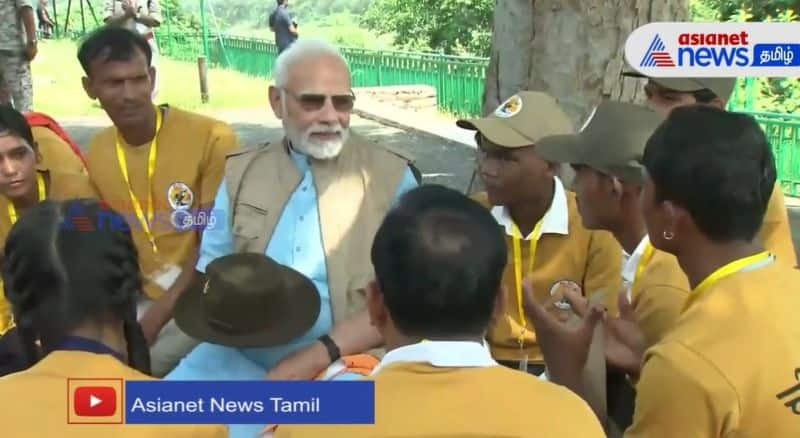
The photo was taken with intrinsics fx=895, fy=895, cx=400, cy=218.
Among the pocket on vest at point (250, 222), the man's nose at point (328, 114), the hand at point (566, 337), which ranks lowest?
the hand at point (566, 337)

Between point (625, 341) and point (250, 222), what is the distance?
1.28 metres

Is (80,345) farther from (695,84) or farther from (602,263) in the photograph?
(695,84)

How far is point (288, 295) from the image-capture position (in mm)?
2635

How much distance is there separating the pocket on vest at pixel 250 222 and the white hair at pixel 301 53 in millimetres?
432

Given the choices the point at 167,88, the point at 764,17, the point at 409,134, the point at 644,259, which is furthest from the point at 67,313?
the point at 167,88

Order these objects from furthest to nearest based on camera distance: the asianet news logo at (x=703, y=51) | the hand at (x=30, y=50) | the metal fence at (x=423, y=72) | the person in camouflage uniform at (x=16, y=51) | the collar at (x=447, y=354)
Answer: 1. the metal fence at (x=423, y=72)
2. the hand at (x=30, y=50)
3. the person in camouflage uniform at (x=16, y=51)
4. the asianet news logo at (x=703, y=51)
5. the collar at (x=447, y=354)

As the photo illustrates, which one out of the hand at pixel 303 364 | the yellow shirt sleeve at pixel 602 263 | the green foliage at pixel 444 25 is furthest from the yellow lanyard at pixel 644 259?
the green foliage at pixel 444 25

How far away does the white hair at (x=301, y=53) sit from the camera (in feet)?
9.73

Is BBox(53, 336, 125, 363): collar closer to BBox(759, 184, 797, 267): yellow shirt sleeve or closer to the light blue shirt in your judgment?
the light blue shirt

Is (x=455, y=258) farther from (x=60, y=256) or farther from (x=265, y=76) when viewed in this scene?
(x=265, y=76)

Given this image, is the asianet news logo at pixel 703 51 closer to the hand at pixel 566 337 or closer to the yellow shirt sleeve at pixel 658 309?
the hand at pixel 566 337

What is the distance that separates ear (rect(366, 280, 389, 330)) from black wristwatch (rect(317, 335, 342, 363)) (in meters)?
0.89

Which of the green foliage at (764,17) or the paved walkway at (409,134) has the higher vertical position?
the green foliage at (764,17)

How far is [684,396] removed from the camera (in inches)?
68.1
